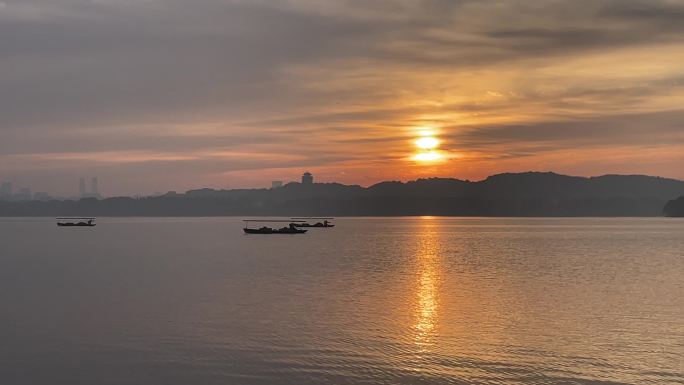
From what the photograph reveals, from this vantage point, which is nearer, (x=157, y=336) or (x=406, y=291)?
(x=157, y=336)

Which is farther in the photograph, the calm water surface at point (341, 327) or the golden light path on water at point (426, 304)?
the golden light path on water at point (426, 304)

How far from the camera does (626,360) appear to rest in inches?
1415

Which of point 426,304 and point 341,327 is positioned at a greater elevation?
point 341,327

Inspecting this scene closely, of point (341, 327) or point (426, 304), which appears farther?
point (426, 304)

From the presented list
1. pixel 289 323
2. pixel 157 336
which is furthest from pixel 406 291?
pixel 157 336

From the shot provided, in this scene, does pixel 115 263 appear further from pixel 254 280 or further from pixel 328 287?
pixel 328 287

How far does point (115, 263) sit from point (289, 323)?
7007cm

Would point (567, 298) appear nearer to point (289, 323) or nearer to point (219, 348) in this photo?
point (289, 323)

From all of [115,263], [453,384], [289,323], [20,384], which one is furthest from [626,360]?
[115,263]

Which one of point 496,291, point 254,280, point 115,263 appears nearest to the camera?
point 496,291

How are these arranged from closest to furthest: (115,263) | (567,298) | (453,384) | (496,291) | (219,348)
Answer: (453,384)
(219,348)
(567,298)
(496,291)
(115,263)

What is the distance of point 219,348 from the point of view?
3900 centimetres

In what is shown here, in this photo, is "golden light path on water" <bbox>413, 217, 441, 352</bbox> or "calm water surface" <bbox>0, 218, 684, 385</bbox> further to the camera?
"golden light path on water" <bbox>413, 217, 441, 352</bbox>

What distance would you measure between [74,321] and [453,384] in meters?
31.9
